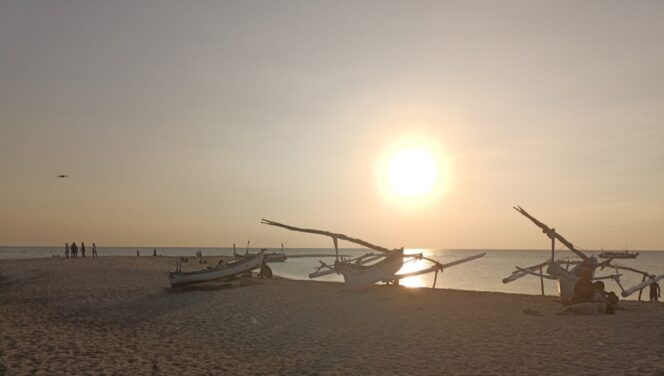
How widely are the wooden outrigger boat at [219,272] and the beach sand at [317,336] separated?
3.79 meters

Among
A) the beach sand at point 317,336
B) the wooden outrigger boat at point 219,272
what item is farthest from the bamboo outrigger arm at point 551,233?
the wooden outrigger boat at point 219,272

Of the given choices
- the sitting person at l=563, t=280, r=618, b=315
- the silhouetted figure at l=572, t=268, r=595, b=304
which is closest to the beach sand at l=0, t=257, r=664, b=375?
A: the sitting person at l=563, t=280, r=618, b=315

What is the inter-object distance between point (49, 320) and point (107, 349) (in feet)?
20.2

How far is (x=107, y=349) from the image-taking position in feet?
41.8

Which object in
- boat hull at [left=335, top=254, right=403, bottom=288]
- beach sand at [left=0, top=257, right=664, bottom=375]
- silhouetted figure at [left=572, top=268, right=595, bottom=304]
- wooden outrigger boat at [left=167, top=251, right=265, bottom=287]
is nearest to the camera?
beach sand at [left=0, top=257, right=664, bottom=375]

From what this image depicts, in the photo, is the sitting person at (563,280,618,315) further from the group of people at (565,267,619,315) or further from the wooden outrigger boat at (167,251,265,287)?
the wooden outrigger boat at (167,251,265,287)

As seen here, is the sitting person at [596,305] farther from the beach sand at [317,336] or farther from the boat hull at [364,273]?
the boat hull at [364,273]

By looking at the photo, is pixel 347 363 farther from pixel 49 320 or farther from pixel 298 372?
pixel 49 320

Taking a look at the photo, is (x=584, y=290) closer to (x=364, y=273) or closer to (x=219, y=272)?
(x=364, y=273)

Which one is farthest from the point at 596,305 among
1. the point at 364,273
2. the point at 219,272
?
the point at 219,272

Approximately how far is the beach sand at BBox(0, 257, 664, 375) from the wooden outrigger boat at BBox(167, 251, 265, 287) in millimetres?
3790

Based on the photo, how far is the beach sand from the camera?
11.3 m

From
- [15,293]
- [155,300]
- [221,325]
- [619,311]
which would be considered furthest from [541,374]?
[15,293]

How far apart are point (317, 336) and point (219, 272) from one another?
716 inches
